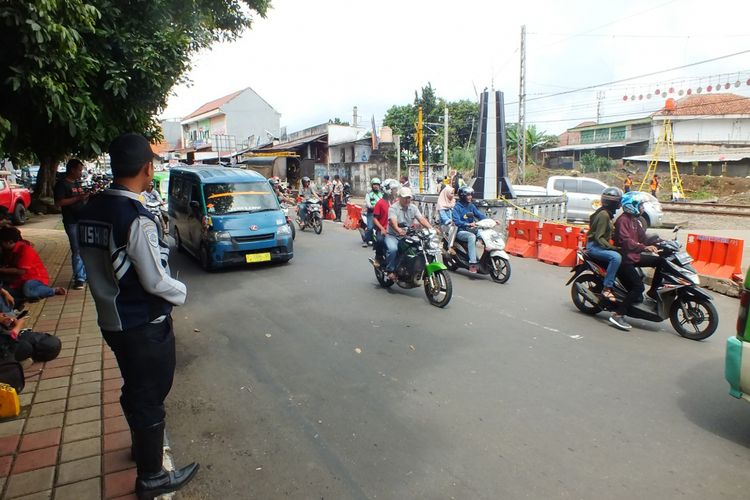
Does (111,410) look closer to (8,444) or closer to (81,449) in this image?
(81,449)

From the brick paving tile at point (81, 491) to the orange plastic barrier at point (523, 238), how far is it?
985 cm

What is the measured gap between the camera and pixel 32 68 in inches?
191

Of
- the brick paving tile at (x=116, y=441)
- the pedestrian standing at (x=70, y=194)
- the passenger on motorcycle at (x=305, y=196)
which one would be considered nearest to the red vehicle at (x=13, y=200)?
the passenger on motorcycle at (x=305, y=196)

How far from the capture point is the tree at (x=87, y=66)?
4703 mm

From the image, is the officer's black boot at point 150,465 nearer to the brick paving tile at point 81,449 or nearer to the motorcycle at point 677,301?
the brick paving tile at point 81,449

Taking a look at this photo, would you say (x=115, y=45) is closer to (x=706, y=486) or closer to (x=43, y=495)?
(x=43, y=495)

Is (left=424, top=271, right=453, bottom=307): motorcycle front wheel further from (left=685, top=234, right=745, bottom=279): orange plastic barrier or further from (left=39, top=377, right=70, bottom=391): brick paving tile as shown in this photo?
(left=685, top=234, right=745, bottom=279): orange plastic barrier

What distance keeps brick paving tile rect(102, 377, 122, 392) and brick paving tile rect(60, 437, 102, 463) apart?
2.75ft

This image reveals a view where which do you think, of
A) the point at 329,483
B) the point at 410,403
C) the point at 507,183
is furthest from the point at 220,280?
the point at 507,183

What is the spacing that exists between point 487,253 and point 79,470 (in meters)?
7.05

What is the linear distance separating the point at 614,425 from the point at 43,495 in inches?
154

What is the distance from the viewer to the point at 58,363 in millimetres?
4797

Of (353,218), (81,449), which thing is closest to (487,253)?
(81,449)

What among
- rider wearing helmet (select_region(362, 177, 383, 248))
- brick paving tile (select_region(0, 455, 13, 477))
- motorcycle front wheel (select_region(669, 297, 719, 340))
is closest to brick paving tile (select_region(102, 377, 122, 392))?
brick paving tile (select_region(0, 455, 13, 477))
